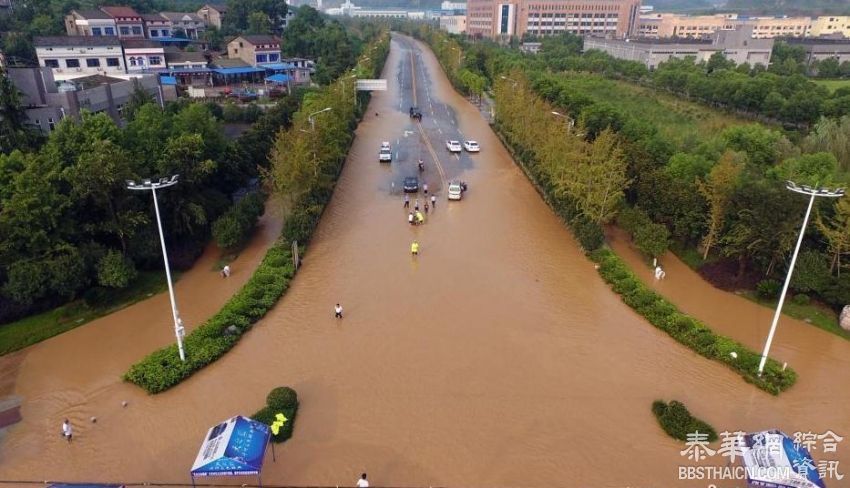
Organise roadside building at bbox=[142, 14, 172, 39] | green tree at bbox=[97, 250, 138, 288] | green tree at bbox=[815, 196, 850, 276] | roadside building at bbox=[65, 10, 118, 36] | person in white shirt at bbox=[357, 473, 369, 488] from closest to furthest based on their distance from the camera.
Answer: person in white shirt at bbox=[357, 473, 369, 488]
green tree at bbox=[97, 250, 138, 288]
green tree at bbox=[815, 196, 850, 276]
roadside building at bbox=[65, 10, 118, 36]
roadside building at bbox=[142, 14, 172, 39]

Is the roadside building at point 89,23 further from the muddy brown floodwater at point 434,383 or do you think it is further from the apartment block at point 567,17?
the apartment block at point 567,17

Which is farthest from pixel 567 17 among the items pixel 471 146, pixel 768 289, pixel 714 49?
pixel 768 289

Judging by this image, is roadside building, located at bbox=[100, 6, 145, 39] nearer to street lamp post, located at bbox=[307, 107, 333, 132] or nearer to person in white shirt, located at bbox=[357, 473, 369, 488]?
street lamp post, located at bbox=[307, 107, 333, 132]

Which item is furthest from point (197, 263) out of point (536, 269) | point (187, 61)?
point (187, 61)

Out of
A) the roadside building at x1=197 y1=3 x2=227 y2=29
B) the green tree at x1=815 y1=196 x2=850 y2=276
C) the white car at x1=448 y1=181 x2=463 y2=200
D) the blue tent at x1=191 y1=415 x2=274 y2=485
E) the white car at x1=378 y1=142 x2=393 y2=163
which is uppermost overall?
the roadside building at x1=197 y1=3 x2=227 y2=29

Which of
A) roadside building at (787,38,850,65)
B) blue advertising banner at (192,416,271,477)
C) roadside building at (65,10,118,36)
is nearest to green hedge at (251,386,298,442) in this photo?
blue advertising banner at (192,416,271,477)

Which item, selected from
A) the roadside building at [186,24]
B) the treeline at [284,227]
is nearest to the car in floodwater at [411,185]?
the treeline at [284,227]
